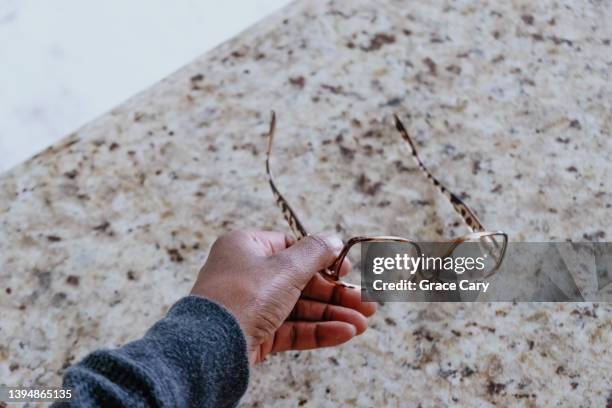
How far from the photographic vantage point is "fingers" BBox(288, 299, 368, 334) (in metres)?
0.87

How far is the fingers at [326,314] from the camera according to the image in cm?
87

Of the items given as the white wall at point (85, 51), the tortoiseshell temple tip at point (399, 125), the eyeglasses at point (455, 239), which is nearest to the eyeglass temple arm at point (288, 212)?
the eyeglasses at point (455, 239)

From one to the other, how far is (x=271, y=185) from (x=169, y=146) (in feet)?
0.63

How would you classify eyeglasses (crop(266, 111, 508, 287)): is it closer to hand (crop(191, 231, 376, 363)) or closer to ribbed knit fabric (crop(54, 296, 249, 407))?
hand (crop(191, 231, 376, 363))

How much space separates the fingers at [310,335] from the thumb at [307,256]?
7 cm

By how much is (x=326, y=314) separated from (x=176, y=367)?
28cm

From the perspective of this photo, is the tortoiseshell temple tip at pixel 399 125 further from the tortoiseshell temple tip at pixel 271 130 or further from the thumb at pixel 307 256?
the thumb at pixel 307 256

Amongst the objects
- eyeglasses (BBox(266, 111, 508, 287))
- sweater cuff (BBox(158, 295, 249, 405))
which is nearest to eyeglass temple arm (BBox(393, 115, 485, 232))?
eyeglasses (BBox(266, 111, 508, 287))

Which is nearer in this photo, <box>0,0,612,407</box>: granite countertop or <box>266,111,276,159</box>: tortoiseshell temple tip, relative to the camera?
<box>0,0,612,407</box>: granite countertop

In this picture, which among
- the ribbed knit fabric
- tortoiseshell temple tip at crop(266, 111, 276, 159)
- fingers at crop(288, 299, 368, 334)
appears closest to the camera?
the ribbed knit fabric

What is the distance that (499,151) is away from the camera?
1.08 metres

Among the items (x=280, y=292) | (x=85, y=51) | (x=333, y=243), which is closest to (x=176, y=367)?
(x=280, y=292)

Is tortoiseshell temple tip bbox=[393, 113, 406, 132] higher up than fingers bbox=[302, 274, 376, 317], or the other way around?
tortoiseshell temple tip bbox=[393, 113, 406, 132]

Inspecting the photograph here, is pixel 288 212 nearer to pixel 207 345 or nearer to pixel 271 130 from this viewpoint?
pixel 271 130
